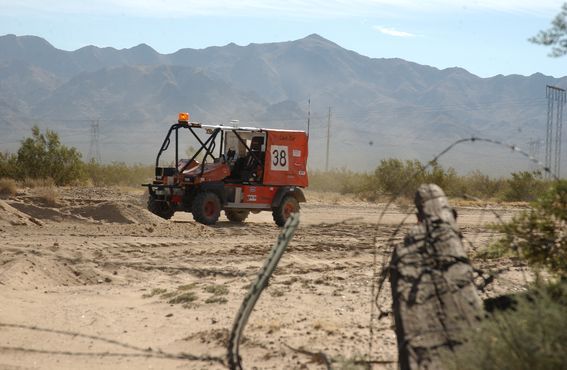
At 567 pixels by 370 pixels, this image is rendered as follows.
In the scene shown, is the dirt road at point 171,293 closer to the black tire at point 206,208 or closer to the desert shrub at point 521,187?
the black tire at point 206,208

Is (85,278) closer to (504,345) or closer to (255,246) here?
(255,246)

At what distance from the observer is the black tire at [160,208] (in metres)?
23.6

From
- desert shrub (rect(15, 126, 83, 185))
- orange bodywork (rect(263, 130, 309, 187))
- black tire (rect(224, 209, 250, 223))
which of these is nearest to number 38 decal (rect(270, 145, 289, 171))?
orange bodywork (rect(263, 130, 309, 187))

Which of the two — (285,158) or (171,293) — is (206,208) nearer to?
(285,158)

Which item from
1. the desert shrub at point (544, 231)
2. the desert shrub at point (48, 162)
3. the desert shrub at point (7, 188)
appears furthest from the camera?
the desert shrub at point (48, 162)

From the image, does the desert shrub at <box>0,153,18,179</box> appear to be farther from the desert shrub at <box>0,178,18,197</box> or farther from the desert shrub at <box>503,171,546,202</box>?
the desert shrub at <box>503,171,546,202</box>

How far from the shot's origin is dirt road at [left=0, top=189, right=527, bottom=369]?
9234 mm

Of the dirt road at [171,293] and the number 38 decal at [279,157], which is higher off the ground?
the number 38 decal at [279,157]

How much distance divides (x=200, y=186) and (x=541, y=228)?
52.1 feet

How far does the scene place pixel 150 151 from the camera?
589 feet

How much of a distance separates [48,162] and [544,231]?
30706 millimetres

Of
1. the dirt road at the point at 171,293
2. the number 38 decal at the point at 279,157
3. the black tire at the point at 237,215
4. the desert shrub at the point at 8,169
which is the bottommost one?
the dirt road at the point at 171,293

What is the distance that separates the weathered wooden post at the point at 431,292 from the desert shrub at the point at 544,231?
636 mm

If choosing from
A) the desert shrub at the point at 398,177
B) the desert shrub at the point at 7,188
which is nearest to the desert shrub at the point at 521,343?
the desert shrub at the point at 7,188
